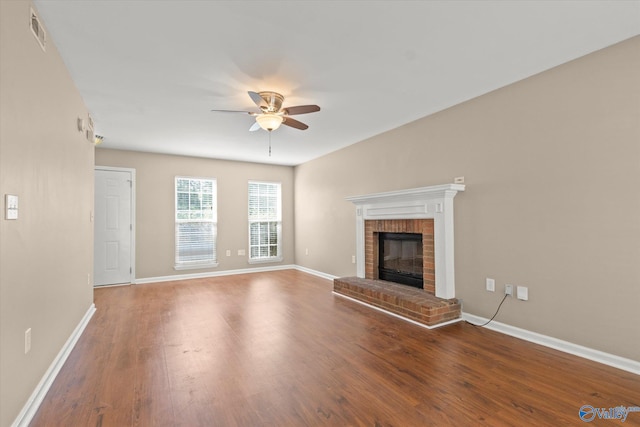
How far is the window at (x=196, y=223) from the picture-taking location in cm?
634

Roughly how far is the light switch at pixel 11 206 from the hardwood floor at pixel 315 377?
1246mm

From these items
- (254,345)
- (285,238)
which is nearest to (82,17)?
(254,345)

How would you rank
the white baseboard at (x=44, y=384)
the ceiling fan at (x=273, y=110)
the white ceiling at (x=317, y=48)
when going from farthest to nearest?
the ceiling fan at (x=273, y=110) < the white ceiling at (x=317, y=48) < the white baseboard at (x=44, y=384)

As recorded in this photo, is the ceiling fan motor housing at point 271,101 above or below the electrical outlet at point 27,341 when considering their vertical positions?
above

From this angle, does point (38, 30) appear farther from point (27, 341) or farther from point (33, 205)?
point (27, 341)

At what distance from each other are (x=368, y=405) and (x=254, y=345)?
1.34 m

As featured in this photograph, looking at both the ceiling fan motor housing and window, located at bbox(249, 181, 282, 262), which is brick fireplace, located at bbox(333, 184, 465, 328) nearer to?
the ceiling fan motor housing

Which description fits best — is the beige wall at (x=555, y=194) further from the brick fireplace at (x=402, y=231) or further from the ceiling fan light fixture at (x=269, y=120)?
the ceiling fan light fixture at (x=269, y=120)

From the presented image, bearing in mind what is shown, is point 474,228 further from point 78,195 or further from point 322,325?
point 78,195

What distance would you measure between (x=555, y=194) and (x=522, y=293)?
1.01 meters

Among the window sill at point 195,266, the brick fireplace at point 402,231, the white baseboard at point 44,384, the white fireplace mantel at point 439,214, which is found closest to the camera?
the white baseboard at point 44,384

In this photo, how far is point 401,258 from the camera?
15.0 feet

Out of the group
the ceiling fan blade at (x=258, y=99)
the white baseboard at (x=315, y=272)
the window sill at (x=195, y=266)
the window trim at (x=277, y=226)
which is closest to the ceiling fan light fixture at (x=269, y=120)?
the ceiling fan blade at (x=258, y=99)

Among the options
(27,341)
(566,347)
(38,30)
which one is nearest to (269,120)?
(38,30)
